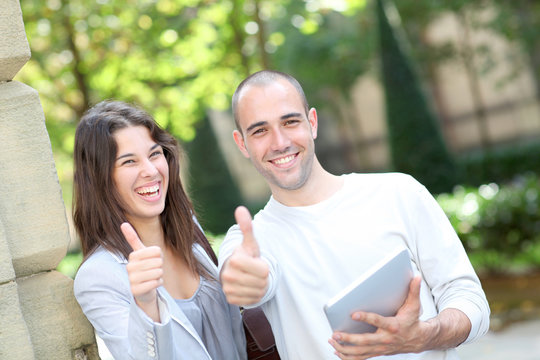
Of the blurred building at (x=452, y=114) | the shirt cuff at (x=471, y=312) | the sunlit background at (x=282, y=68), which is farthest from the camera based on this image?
the blurred building at (x=452, y=114)

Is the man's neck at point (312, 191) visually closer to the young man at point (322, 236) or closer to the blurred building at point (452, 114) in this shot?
the young man at point (322, 236)

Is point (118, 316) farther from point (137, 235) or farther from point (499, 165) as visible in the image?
point (499, 165)

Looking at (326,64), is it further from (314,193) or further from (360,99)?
(314,193)

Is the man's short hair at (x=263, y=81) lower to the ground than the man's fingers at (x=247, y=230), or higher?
higher

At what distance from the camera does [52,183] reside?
233 centimetres

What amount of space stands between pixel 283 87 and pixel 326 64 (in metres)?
12.9

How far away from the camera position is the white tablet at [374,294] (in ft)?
5.92

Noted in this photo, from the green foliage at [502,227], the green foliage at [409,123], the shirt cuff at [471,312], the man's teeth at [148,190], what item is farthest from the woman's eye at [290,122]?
the green foliage at [409,123]

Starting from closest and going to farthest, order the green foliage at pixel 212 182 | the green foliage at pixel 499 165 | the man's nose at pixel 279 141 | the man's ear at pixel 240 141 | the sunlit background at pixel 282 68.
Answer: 1. the man's nose at pixel 279 141
2. the man's ear at pixel 240 141
3. the sunlit background at pixel 282 68
4. the green foliage at pixel 212 182
5. the green foliage at pixel 499 165

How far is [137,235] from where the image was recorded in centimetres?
219

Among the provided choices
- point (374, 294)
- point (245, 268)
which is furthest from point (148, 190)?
point (374, 294)

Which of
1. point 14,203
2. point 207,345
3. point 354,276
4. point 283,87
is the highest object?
point 283,87

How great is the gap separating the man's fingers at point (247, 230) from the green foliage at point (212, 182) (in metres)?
11.3

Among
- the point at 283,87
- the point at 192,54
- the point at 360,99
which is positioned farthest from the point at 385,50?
the point at 360,99
